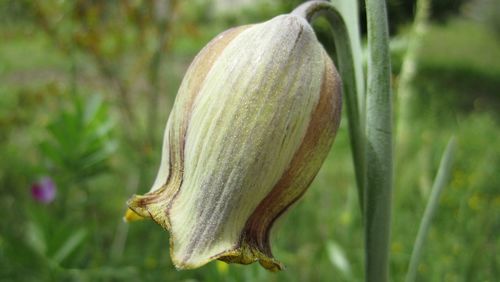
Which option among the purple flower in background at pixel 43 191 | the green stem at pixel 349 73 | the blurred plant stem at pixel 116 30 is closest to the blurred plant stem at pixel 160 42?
the blurred plant stem at pixel 116 30

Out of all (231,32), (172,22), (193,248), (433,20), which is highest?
(231,32)

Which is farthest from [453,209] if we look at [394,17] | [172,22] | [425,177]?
[394,17]

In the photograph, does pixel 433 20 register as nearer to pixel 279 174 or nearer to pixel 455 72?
pixel 455 72

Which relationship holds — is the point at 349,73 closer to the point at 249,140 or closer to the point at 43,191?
the point at 249,140

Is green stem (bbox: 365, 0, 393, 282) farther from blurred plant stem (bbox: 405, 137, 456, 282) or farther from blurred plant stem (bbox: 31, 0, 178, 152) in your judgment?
blurred plant stem (bbox: 31, 0, 178, 152)

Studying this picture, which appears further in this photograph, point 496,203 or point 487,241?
point 496,203

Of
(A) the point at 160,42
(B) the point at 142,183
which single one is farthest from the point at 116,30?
(B) the point at 142,183
